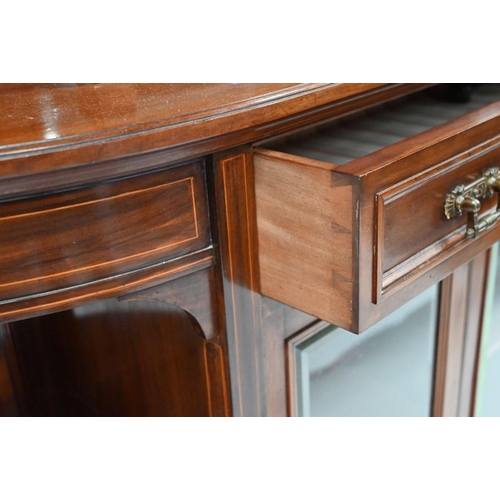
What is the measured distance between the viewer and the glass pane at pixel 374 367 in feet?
2.27

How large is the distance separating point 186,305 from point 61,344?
30 cm

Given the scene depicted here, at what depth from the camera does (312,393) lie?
0.70 meters

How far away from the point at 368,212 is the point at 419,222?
78 millimetres

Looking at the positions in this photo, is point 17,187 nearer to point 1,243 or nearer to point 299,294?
point 1,243

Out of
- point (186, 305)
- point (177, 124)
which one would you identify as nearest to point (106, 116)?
point (177, 124)

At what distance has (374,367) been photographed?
2.48 feet

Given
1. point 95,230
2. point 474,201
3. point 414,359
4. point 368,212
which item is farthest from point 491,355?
point 95,230

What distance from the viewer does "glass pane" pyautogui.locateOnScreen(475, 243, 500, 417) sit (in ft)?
2.82

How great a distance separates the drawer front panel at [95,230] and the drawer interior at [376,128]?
105 mm

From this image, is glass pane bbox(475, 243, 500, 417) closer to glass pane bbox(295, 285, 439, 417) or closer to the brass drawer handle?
glass pane bbox(295, 285, 439, 417)

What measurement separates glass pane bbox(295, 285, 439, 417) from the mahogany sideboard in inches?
0.9

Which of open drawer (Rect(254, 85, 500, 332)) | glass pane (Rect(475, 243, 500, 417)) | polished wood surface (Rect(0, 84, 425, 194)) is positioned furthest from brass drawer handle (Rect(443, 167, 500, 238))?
glass pane (Rect(475, 243, 500, 417))

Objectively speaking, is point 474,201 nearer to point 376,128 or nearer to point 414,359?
point 376,128

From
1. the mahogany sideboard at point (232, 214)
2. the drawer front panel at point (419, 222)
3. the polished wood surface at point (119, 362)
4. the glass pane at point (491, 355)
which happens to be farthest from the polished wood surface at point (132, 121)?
the glass pane at point (491, 355)
